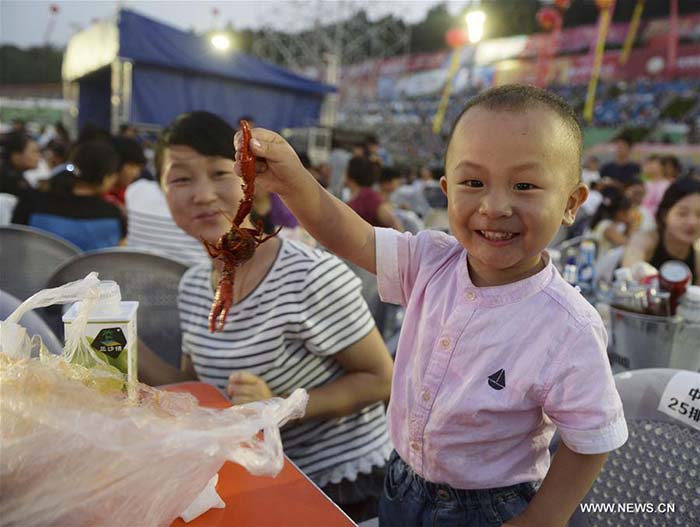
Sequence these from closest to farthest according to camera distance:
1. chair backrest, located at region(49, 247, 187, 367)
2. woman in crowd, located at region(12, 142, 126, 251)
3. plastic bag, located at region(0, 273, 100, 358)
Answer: plastic bag, located at region(0, 273, 100, 358), chair backrest, located at region(49, 247, 187, 367), woman in crowd, located at region(12, 142, 126, 251)

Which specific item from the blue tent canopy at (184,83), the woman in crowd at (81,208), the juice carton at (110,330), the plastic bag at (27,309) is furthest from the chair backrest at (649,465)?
the blue tent canopy at (184,83)

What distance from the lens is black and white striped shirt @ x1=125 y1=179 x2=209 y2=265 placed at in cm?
347

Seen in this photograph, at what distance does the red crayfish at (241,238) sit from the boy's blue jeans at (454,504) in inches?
Result: 23.1

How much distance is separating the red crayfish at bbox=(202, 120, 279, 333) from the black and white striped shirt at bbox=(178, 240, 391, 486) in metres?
0.30

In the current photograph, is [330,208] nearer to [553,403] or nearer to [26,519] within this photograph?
[553,403]

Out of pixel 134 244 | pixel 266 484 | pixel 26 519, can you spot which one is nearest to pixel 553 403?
pixel 266 484

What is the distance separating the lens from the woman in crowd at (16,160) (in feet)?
18.3

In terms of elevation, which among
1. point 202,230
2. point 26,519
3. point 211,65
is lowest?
point 26,519

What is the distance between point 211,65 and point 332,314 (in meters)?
10.0

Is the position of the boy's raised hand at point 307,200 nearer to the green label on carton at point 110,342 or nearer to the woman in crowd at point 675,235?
the green label on carton at point 110,342

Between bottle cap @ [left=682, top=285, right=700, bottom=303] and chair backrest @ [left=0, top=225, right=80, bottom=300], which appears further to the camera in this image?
chair backrest @ [left=0, top=225, right=80, bottom=300]

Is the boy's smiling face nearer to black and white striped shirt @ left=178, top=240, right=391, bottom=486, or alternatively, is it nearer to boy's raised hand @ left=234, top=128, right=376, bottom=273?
boy's raised hand @ left=234, top=128, right=376, bottom=273

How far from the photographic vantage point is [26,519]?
27.5 inches

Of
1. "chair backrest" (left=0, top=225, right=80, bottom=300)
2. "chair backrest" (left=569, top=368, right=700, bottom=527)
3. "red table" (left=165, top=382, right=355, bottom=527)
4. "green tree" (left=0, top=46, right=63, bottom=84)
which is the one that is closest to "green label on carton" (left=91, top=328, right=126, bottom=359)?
"red table" (left=165, top=382, right=355, bottom=527)
